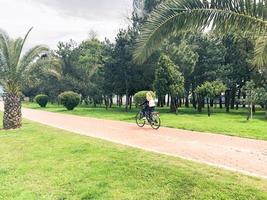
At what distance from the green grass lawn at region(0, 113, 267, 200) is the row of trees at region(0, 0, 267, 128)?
2.46 metres

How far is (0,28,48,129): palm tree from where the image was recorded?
68.2 ft

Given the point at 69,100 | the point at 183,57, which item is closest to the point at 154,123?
the point at 183,57

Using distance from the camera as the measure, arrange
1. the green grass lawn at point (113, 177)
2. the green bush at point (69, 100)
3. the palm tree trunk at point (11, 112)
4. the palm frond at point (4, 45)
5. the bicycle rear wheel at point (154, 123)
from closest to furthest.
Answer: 1. the green grass lawn at point (113, 177)
2. the bicycle rear wheel at point (154, 123)
3. the palm tree trunk at point (11, 112)
4. the palm frond at point (4, 45)
5. the green bush at point (69, 100)

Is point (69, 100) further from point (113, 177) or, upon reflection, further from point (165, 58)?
point (113, 177)

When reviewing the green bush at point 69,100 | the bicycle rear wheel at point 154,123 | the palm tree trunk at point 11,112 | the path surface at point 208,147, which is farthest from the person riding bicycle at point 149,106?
the green bush at point 69,100

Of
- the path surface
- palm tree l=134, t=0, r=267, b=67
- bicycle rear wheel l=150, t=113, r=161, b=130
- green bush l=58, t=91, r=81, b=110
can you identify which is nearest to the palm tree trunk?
the path surface

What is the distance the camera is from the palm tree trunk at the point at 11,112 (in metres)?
20.6

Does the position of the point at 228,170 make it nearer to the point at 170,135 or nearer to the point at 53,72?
the point at 170,135

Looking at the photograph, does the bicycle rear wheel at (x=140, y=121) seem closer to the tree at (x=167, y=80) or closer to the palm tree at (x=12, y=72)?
the palm tree at (x=12, y=72)

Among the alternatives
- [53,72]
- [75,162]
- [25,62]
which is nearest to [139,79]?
[53,72]

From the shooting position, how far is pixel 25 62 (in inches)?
859

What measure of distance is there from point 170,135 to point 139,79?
74.6 ft

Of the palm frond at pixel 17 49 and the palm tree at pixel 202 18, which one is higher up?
the palm frond at pixel 17 49

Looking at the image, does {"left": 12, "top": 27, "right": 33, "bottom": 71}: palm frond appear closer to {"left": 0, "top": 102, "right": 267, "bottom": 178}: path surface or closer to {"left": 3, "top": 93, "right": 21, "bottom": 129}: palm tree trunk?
{"left": 3, "top": 93, "right": 21, "bottom": 129}: palm tree trunk
